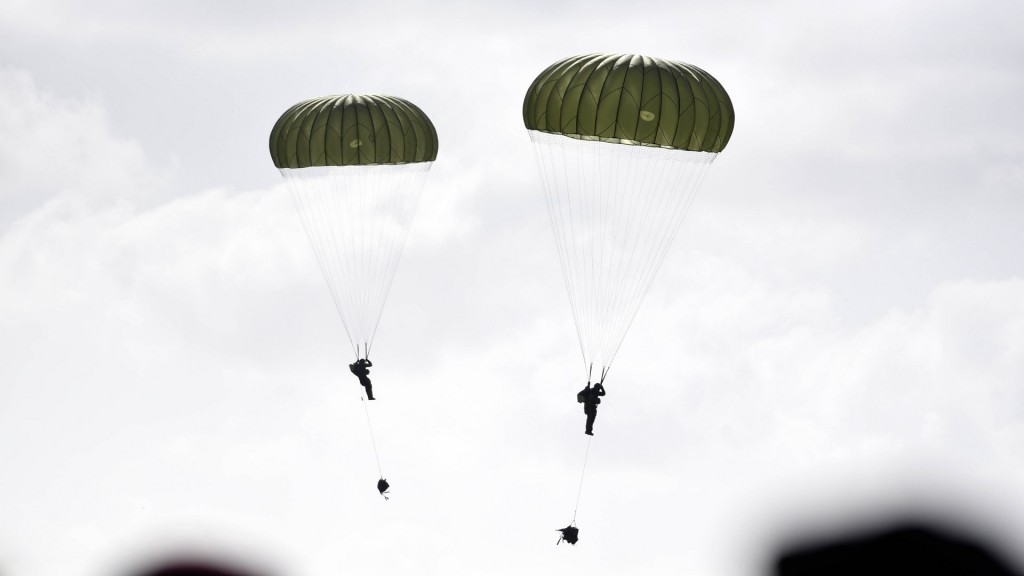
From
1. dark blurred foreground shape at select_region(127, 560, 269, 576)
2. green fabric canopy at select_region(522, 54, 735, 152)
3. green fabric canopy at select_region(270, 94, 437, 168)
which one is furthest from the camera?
green fabric canopy at select_region(270, 94, 437, 168)

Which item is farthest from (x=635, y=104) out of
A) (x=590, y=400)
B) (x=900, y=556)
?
(x=900, y=556)

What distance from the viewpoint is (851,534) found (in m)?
3.67

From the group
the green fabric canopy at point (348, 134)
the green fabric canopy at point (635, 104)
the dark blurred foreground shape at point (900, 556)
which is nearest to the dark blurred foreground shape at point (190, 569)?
the dark blurred foreground shape at point (900, 556)

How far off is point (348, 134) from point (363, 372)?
7.02m

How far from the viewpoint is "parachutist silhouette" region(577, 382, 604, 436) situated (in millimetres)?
30703

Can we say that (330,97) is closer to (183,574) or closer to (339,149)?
(339,149)

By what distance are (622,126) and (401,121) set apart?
7.74m

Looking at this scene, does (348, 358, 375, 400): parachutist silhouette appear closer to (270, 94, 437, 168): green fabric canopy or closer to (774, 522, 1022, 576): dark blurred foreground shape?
(270, 94, 437, 168): green fabric canopy

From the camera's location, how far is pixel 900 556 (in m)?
3.48

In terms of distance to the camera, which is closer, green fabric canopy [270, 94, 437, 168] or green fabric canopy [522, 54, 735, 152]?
green fabric canopy [522, 54, 735, 152]

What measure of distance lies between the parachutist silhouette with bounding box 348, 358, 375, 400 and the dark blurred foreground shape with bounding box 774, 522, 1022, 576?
31.2m

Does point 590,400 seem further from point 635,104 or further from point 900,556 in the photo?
point 900,556

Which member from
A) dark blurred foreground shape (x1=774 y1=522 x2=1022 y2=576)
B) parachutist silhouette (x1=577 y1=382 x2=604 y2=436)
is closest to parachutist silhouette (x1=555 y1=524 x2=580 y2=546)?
parachutist silhouette (x1=577 y1=382 x2=604 y2=436)

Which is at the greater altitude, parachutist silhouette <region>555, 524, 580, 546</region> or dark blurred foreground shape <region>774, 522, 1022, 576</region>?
parachutist silhouette <region>555, 524, 580, 546</region>
